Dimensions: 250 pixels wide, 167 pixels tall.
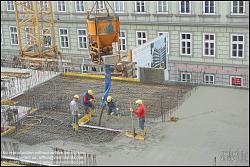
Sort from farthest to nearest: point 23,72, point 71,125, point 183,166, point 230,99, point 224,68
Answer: point 224,68 → point 23,72 → point 230,99 → point 71,125 → point 183,166

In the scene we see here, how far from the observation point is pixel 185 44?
33656 mm

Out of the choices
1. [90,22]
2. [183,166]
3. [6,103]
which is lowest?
[183,166]

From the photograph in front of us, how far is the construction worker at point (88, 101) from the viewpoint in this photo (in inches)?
664

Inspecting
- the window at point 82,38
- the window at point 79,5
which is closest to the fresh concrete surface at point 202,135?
the window at point 82,38

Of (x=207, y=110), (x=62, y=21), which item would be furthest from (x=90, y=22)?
(x=62, y=21)

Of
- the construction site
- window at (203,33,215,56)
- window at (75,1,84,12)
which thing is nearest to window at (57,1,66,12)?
window at (75,1,84,12)

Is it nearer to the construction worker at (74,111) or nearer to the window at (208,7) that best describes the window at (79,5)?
the window at (208,7)

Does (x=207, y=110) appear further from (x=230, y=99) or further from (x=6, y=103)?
(x=6, y=103)

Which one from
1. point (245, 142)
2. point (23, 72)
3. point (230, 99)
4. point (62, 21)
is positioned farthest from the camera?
point (62, 21)

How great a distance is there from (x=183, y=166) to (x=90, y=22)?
7.92 metres

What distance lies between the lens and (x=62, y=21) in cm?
3819

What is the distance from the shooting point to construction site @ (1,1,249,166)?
45.7ft

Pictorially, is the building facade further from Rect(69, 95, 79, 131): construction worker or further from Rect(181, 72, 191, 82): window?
Rect(69, 95, 79, 131): construction worker

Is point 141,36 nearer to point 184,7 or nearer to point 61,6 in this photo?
point 184,7
